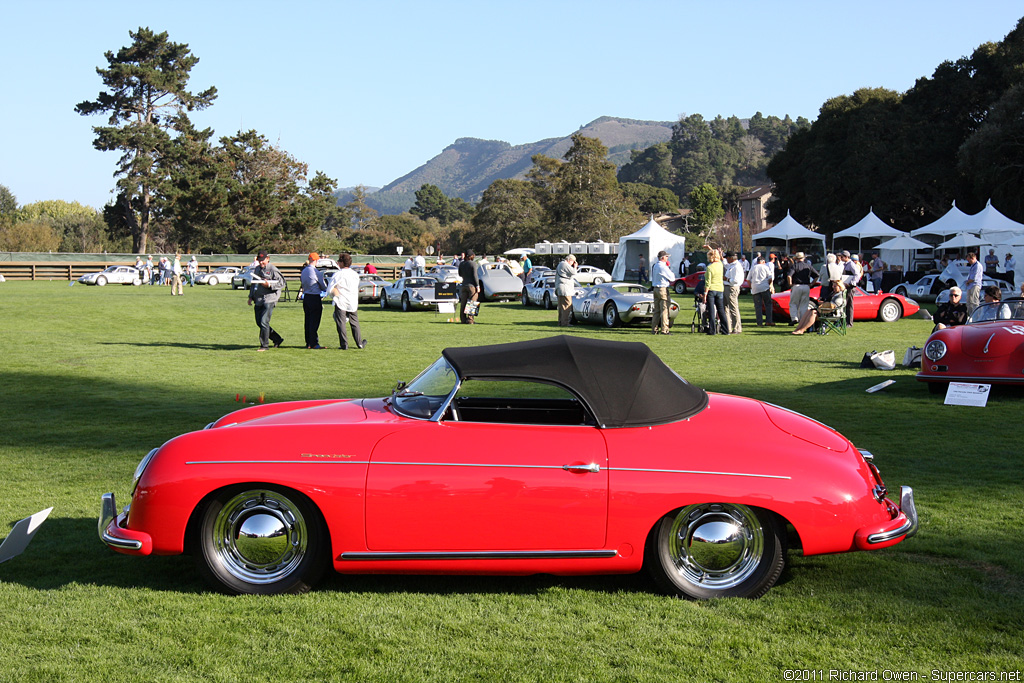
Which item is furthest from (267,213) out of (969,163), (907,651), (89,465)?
(907,651)

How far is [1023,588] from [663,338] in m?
15.0

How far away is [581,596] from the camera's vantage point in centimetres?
447

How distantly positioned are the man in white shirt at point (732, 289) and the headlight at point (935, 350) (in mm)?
8754

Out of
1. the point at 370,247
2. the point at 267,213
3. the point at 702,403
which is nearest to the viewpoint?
the point at 702,403

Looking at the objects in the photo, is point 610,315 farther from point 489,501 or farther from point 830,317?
point 489,501

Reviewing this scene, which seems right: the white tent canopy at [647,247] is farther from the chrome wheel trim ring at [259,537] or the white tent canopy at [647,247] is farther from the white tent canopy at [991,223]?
the chrome wheel trim ring at [259,537]

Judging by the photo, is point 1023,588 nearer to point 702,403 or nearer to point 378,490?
point 702,403

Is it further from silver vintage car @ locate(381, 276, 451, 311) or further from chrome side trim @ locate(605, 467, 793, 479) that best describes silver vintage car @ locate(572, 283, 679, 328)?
chrome side trim @ locate(605, 467, 793, 479)

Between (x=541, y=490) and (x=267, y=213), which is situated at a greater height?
(x=267, y=213)

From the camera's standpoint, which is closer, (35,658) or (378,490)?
(35,658)

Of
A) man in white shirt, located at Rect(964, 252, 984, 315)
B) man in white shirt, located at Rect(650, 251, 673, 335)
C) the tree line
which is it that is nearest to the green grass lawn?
man in white shirt, located at Rect(964, 252, 984, 315)

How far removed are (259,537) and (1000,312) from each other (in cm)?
1008

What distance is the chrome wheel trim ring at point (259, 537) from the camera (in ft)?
14.6

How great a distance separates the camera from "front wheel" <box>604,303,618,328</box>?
74.3ft
